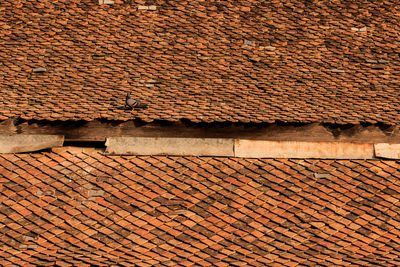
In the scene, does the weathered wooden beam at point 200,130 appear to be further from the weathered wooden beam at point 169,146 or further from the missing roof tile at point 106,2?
the missing roof tile at point 106,2

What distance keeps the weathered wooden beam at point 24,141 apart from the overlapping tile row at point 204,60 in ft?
1.22

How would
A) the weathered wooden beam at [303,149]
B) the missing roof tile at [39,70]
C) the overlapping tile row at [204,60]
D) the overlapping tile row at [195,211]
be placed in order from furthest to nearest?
the missing roof tile at [39,70], the overlapping tile row at [204,60], the weathered wooden beam at [303,149], the overlapping tile row at [195,211]

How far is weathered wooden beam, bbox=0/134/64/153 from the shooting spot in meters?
10.5

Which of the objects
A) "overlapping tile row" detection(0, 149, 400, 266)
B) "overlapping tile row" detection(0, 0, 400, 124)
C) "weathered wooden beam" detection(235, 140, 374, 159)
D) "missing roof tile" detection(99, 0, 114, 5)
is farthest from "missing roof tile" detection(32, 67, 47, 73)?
"weathered wooden beam" detection(235, 140, 374, 159)

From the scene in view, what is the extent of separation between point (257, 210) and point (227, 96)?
2592 millimetres

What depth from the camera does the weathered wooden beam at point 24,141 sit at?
10539mm

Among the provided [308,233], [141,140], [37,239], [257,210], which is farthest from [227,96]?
[37,239]

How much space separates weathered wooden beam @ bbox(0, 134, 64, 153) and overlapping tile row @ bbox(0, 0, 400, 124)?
0.37 meters

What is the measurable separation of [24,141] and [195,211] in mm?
3403

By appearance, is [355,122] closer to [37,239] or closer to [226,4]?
[226,4]

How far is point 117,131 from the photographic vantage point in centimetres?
1067

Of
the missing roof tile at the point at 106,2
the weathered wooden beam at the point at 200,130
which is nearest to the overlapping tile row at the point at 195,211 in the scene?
the weathered wooden beam at the point at 200,130

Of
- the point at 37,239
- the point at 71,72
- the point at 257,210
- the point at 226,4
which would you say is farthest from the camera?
the point at 226,4

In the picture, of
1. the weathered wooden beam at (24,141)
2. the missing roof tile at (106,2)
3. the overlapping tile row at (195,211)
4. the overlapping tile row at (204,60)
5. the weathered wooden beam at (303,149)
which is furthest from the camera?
the missing roof tile at (106,2)
